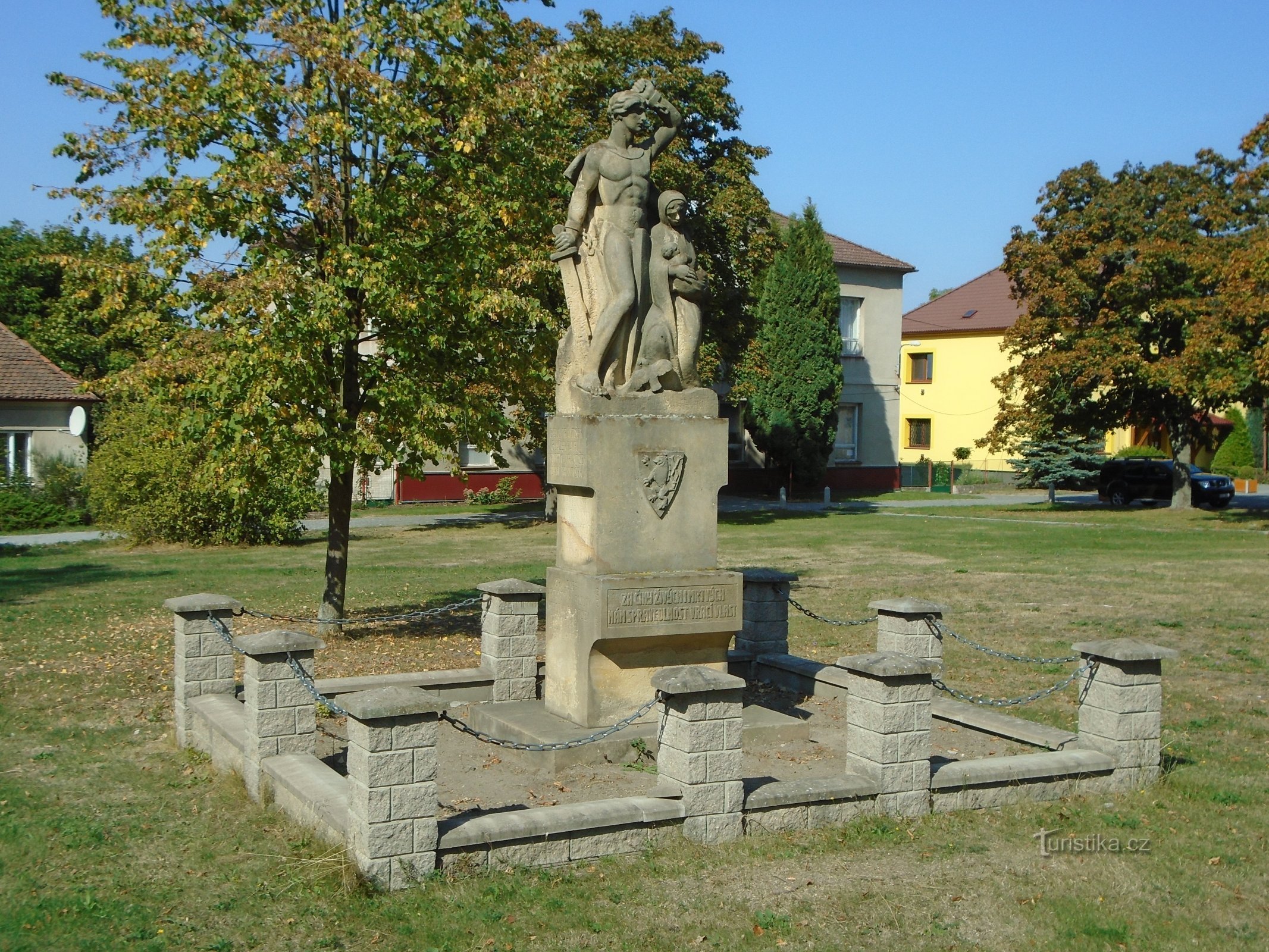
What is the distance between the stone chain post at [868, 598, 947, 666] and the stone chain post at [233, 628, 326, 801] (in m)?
4.88

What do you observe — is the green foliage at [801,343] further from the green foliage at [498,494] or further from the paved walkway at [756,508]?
the green foliage at [498,494]

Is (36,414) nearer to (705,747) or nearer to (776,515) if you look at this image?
(776,515)

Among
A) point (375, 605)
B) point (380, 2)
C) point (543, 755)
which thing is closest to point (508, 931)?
point (543, 755)

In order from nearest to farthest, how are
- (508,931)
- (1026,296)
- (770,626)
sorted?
(508,931) < (770,626) < (1026,296)

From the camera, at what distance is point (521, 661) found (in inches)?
416

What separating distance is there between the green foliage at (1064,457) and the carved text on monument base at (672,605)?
36.0 m

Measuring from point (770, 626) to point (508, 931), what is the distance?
6.50 metres

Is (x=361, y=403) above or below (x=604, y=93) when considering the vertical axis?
below

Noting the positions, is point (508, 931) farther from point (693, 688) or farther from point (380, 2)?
point (380, 2)

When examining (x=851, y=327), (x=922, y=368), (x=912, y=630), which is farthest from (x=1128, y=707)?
(x=922, y=368)

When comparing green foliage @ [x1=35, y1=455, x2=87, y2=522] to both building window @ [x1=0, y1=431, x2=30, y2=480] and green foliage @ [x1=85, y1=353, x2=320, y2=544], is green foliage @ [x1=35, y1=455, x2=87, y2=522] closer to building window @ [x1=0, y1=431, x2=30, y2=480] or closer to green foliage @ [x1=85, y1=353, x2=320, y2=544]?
building window @ [x1=0, y1=431, x2=30, y2=480]

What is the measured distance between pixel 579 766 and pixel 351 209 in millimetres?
6432

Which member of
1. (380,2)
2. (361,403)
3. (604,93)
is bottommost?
(361,403)

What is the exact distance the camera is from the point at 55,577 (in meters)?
20.3
